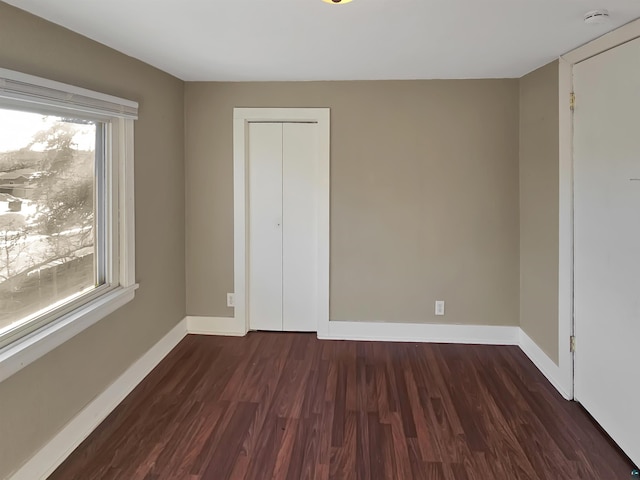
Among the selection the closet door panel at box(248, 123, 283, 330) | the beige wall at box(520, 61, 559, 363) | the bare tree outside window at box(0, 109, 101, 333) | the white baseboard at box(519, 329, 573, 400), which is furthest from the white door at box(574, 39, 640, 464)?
the bare tree outside window at box(0, 109, 101, 333)

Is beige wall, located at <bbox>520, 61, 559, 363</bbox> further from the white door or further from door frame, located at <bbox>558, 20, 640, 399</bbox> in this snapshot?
the white door

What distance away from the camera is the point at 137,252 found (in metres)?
2.96

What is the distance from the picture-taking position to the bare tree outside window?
1.92m

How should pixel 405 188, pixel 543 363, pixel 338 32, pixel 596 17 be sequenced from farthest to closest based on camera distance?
pixel 405 188 < pixel 543 363 < pixel 338 32 < pixel 596 17

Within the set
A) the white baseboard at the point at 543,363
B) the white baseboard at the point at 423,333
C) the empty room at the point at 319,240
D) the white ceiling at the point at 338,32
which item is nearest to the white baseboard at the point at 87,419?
the empty room at the point at 319,240

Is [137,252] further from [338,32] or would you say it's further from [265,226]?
[338,32]

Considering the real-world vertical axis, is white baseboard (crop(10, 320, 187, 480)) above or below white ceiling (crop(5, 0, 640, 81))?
below

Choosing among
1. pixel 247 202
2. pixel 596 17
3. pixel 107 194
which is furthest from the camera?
pixel 247 202

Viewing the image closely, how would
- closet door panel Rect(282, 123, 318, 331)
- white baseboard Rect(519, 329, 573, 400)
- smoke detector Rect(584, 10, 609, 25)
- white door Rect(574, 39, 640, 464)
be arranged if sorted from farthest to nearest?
1. closet door panel Rect(282, 123, 318, 331)
2. white baseboard Rect(519, 329, 573, 400)
3. white door Rect(574, 39, 640, 464)
4. smoke detector Rect(584, 10, 609, 25)

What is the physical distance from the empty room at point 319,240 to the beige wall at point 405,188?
0.02 meters

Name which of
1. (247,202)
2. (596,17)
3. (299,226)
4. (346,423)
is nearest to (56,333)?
(346,423)

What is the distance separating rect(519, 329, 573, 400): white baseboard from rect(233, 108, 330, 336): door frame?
162cm

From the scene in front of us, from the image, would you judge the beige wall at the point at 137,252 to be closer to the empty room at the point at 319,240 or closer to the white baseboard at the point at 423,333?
the empty room at the point at 319,240

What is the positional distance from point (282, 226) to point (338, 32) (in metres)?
1.84
